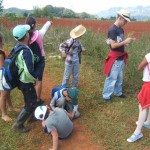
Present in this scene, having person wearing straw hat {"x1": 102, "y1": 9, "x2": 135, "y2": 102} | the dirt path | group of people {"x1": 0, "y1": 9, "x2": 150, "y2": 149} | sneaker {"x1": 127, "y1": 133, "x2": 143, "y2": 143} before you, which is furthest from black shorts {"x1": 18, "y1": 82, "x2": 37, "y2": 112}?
person wearing straw hat {"x1": 102, "y1": 9, "x2": 135, "y2": 102}

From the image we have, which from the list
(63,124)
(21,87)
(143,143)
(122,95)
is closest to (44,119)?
(63,124)

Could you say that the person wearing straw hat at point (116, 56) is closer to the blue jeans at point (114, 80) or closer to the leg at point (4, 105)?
the blue jeans at point (114, 80)

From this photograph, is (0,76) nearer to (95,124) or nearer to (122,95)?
(95,124)

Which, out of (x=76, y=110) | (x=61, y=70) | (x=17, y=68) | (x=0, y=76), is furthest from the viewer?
(x=61, y=70)

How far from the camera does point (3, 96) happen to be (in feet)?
15.6

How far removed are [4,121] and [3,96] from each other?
524 millimetres

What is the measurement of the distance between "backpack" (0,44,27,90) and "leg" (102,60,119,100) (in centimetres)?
182

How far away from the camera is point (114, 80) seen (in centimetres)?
558

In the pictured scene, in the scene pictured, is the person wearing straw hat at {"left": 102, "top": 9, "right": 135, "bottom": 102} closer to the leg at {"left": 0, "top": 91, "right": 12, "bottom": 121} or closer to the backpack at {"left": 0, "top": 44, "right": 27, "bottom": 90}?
the backpack at {"left": 0, "top": 44, "right": 27, "bottom": 90}

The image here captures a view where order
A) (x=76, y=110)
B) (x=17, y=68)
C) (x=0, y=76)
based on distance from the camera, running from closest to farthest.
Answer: (x=17, y=68) → (x=0, y=76) → (x=76, y=110)

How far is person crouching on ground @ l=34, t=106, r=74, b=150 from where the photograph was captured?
4.24 metres

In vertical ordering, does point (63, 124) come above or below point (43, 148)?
above

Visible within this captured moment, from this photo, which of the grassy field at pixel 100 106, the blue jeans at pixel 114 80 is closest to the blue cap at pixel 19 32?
the grassy field at pixel 100 106

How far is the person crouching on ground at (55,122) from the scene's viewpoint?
424cm
